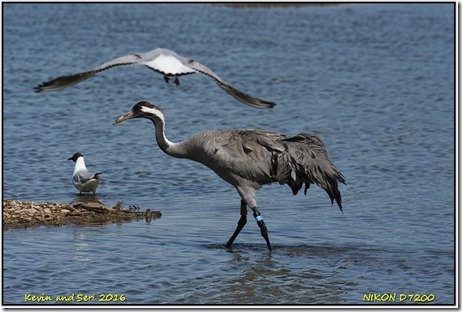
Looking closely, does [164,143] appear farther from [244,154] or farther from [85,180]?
[85,180]

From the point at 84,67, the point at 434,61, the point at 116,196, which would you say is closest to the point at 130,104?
the point at 84,67

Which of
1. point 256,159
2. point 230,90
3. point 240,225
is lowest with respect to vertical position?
point 240,225

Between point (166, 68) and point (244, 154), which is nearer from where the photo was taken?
point (166, 68)

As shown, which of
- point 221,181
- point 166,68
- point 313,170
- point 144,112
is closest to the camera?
point 166,68

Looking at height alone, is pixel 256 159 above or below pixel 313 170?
above

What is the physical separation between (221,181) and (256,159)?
3304mm

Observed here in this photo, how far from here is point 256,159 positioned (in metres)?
10.0

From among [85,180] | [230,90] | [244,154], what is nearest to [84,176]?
[85,180]

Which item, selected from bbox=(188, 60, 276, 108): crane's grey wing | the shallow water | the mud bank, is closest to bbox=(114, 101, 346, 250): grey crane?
bbox=(188, 60, 276, 108): crane's grey wing

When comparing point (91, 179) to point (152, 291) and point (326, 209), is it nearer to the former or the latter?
point (326, 209)

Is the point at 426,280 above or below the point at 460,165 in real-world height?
below

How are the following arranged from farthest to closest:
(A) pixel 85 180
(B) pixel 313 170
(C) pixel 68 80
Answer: (A) pixel 85 180 < (B) pixel 313 170 < (C) pixel 68 80

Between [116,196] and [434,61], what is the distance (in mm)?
13453

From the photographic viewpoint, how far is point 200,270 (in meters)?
9.20
